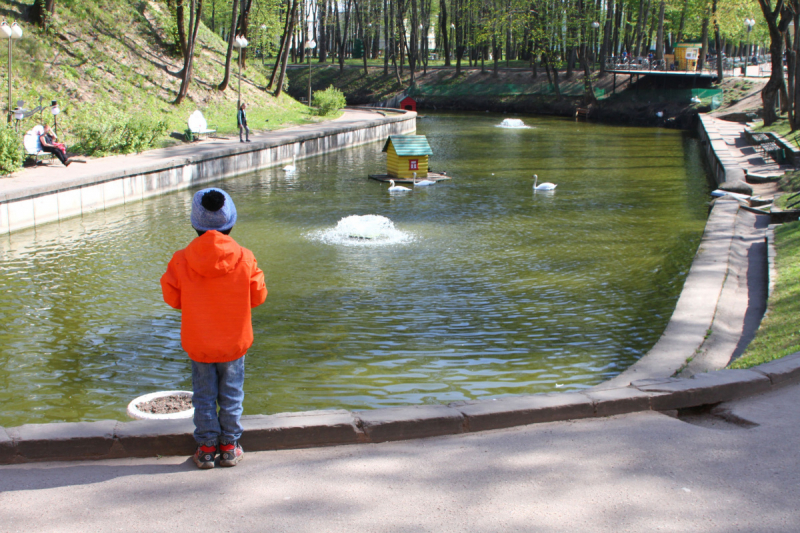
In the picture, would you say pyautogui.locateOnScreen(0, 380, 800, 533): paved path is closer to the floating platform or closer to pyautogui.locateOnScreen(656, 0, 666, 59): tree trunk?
the floating platform

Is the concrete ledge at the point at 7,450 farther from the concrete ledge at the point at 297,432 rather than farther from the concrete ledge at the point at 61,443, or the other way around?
the concrete ledge at the point at 297,432

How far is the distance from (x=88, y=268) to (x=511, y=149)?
22.5 meters

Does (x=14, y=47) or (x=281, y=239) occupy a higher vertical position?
(x=14, y=47)

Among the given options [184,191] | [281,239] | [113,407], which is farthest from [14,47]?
[113,407]

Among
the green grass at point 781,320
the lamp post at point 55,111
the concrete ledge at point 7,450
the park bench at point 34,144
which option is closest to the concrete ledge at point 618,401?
the green grass at point 781,320

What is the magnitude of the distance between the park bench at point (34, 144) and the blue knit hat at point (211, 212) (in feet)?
52.5

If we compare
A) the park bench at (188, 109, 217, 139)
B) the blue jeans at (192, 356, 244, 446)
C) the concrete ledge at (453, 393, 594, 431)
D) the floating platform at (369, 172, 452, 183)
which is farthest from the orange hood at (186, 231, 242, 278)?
the park bench at (188, 109, 217, 139)

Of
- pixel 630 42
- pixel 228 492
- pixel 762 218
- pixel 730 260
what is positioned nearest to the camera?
pixel 228 492

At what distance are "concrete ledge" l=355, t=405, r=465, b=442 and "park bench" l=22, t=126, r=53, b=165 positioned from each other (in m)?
16.3

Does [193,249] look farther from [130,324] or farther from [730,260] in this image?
[730,260]

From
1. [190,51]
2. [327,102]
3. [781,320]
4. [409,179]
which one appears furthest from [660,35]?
[781,320]

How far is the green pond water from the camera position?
757cm

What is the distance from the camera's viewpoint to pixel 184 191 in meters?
20.3

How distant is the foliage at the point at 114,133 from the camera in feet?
70.1
